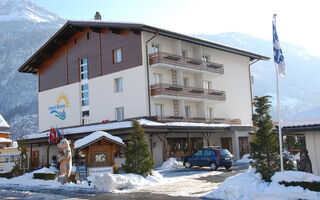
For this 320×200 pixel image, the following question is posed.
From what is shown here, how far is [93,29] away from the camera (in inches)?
1335

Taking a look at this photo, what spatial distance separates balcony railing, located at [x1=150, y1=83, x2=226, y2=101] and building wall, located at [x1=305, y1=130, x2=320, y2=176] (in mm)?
16990

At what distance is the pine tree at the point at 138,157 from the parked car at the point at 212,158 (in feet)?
20.7

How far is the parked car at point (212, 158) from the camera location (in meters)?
23.9

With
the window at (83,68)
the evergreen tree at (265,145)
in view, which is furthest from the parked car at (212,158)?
the window at (83,68)

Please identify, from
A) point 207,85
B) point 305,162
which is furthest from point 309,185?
point 207,85

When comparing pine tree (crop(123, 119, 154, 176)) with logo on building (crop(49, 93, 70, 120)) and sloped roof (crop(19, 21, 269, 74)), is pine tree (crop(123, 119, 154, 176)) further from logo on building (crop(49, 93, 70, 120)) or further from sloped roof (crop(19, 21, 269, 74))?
logo on building (crop(49, 93, 70, 120))

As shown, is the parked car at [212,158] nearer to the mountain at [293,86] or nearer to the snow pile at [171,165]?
the snow pile at [171,165]

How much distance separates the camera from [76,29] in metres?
36.0

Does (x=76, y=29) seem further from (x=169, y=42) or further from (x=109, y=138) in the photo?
(x=109, y=138)

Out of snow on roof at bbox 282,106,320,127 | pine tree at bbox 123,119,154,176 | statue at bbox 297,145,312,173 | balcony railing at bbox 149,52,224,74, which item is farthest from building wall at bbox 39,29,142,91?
statue at bbox 297,145,312,173

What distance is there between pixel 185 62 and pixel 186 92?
111 inches

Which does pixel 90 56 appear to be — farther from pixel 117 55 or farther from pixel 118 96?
pixel 118 96

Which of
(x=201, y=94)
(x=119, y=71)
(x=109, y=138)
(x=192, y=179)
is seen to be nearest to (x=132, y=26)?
(x=119, y=71)

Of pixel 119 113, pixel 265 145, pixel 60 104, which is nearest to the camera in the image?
pixel 265 145
